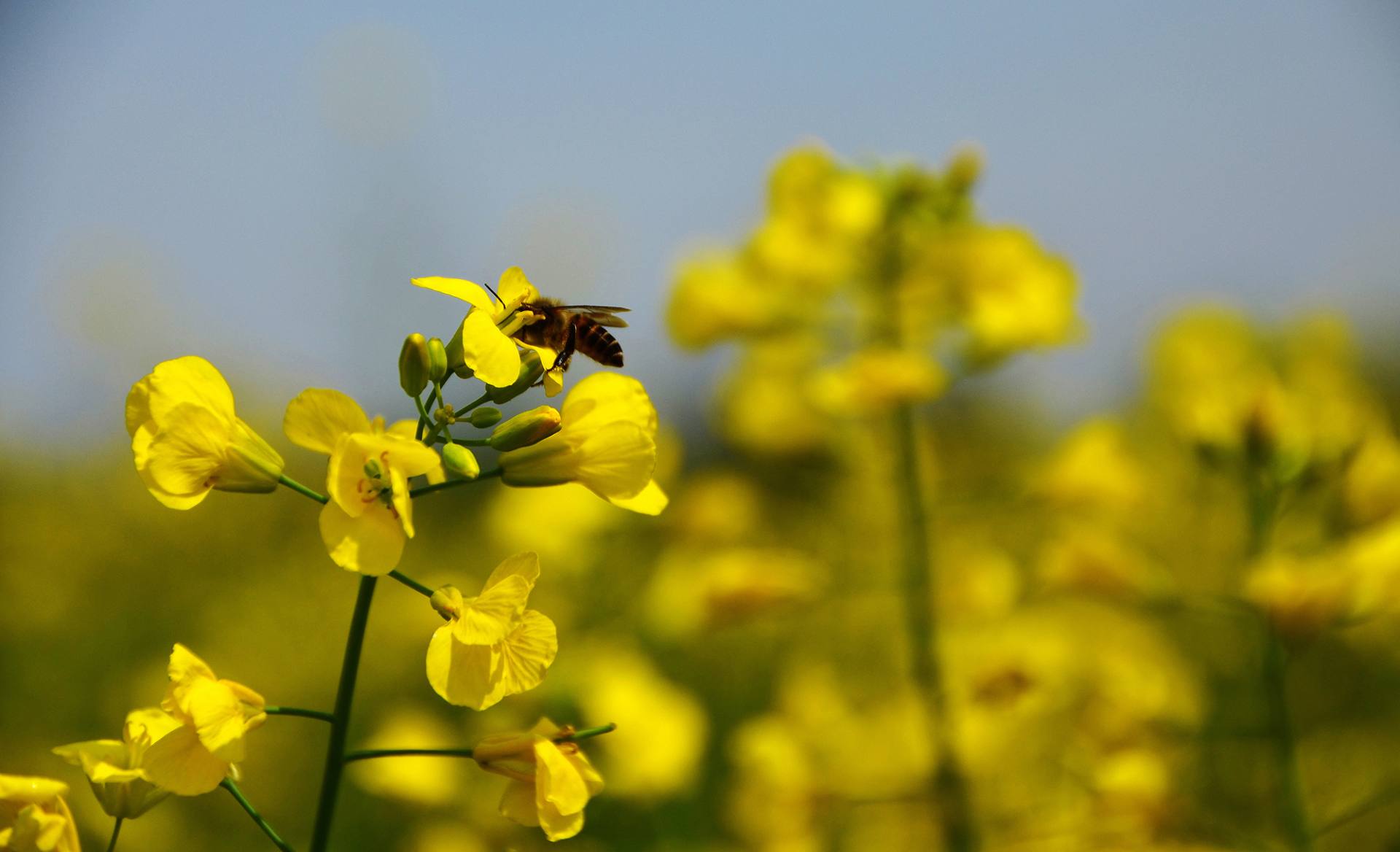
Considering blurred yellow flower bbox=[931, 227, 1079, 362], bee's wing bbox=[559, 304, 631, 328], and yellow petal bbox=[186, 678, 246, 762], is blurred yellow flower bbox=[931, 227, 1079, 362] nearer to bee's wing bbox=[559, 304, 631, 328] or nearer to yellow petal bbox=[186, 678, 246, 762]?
bee's wing bbox=[559, 304, 631, 328]

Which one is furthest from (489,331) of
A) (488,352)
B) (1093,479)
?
(1093,479)

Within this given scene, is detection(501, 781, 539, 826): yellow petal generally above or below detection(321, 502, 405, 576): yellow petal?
below

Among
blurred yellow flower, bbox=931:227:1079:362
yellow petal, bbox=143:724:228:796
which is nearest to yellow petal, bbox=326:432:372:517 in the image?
yellow petal, bbox=143:724:228:796

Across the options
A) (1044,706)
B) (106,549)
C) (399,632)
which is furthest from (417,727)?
(106,549)

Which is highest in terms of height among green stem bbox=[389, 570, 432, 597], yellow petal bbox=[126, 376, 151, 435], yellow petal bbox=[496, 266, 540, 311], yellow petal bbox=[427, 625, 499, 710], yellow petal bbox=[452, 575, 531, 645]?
yellow petal bbox=[496, 266, 540, 311]

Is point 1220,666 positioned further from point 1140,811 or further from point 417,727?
point 417,727

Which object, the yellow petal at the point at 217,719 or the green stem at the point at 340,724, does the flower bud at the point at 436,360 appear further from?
the yellow petal at the point at 217,719

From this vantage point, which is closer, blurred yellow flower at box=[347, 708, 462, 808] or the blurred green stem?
the blurred green stem
